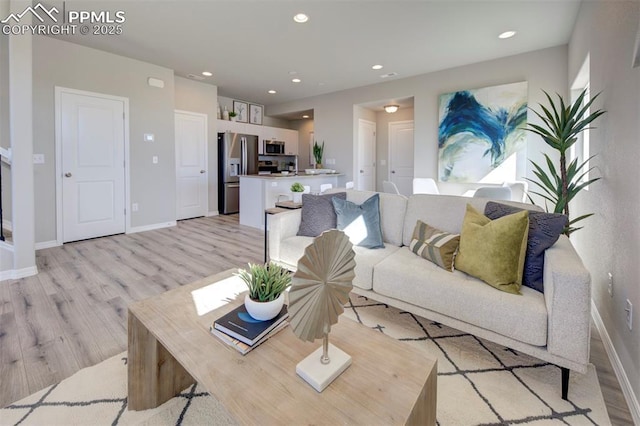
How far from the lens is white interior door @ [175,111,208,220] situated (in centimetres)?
584

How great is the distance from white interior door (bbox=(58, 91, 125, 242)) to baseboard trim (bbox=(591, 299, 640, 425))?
5652mm

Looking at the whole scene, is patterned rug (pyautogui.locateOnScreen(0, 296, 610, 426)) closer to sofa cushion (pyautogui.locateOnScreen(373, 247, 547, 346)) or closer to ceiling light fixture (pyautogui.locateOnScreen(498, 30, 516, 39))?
sofa cushion (pyautogui.locateOnScreen(373, 247, 547, 346))

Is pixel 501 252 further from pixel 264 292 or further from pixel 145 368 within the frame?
pixel 145 368

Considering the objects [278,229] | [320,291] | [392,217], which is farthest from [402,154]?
[320,291]

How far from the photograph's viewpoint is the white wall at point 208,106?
5727 millimetres

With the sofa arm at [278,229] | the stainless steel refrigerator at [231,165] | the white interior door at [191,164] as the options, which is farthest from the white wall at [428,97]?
the sofa arm at [278,229]

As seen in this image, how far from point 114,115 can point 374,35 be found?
12.7 ft

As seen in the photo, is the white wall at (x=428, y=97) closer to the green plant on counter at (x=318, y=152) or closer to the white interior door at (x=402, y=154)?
the green plant on counter at (x=318, y=152)

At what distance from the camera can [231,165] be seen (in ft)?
21.9

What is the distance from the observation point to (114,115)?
14.9 ft

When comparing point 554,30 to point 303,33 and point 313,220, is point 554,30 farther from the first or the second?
point 313,220

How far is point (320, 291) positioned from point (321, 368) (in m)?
0.27

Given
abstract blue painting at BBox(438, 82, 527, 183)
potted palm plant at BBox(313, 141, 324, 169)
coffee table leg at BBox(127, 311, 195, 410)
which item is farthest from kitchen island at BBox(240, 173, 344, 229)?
coffee table leg at BBox(127, 311, 195, 410)

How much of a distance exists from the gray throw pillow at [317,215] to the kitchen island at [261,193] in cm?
230
